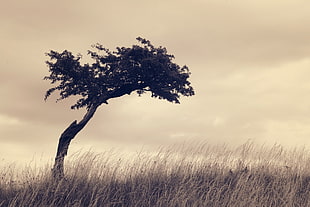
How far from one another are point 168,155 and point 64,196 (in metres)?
3.40

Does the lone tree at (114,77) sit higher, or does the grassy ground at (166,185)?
the lone tree at (114,77)

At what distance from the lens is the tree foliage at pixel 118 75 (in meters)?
13.6

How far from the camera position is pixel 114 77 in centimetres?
1372

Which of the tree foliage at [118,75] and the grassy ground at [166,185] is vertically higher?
the tree foliage at [118,75]

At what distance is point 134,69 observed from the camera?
13.5 metres

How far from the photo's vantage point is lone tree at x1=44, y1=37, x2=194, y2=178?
13.5 meters

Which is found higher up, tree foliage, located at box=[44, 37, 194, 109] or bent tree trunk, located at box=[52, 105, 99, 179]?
tree foliage, located at box=[44, 37, 194, 109]

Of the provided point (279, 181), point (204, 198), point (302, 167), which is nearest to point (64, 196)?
point (204, 198)

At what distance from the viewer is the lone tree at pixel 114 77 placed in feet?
44.4

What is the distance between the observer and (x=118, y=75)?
45.0 feet

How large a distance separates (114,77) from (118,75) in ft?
0.45

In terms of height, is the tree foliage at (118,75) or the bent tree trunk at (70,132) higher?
the tree foliage at (118,75)

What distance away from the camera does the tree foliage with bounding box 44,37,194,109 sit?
1362cm

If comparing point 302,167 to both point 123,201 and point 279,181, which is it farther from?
point 123,201
